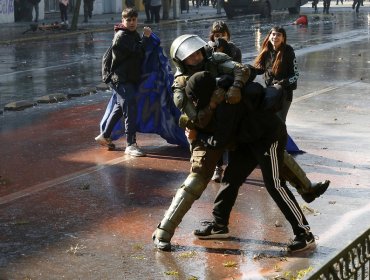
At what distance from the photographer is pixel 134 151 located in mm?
11562

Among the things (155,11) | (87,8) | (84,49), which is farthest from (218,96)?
(87,8)

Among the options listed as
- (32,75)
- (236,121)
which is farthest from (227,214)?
(32,75)

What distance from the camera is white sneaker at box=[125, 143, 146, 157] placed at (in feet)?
37.9

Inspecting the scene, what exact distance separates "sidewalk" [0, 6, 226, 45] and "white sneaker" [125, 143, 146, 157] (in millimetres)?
20685

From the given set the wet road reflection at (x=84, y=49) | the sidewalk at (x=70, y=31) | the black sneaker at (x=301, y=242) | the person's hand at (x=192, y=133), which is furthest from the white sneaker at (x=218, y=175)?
the sidewalk at (x=70, y=31)

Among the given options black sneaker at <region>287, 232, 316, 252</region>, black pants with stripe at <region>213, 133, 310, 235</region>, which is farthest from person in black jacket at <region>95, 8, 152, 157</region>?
black sneaker at <region>287, 232, 316, 252</region>

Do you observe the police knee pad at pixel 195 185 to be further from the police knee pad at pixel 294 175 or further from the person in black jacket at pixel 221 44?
the person in black jacket at pixel 221 44

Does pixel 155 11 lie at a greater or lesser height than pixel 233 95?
greater

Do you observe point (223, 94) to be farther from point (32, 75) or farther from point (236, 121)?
point (32, 75)

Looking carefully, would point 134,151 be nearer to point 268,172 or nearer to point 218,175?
point 218,175

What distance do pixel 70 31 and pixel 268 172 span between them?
2995cm

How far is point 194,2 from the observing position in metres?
62.2

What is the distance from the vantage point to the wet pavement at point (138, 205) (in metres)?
7.39

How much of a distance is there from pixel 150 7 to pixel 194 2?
2073 centimetres
